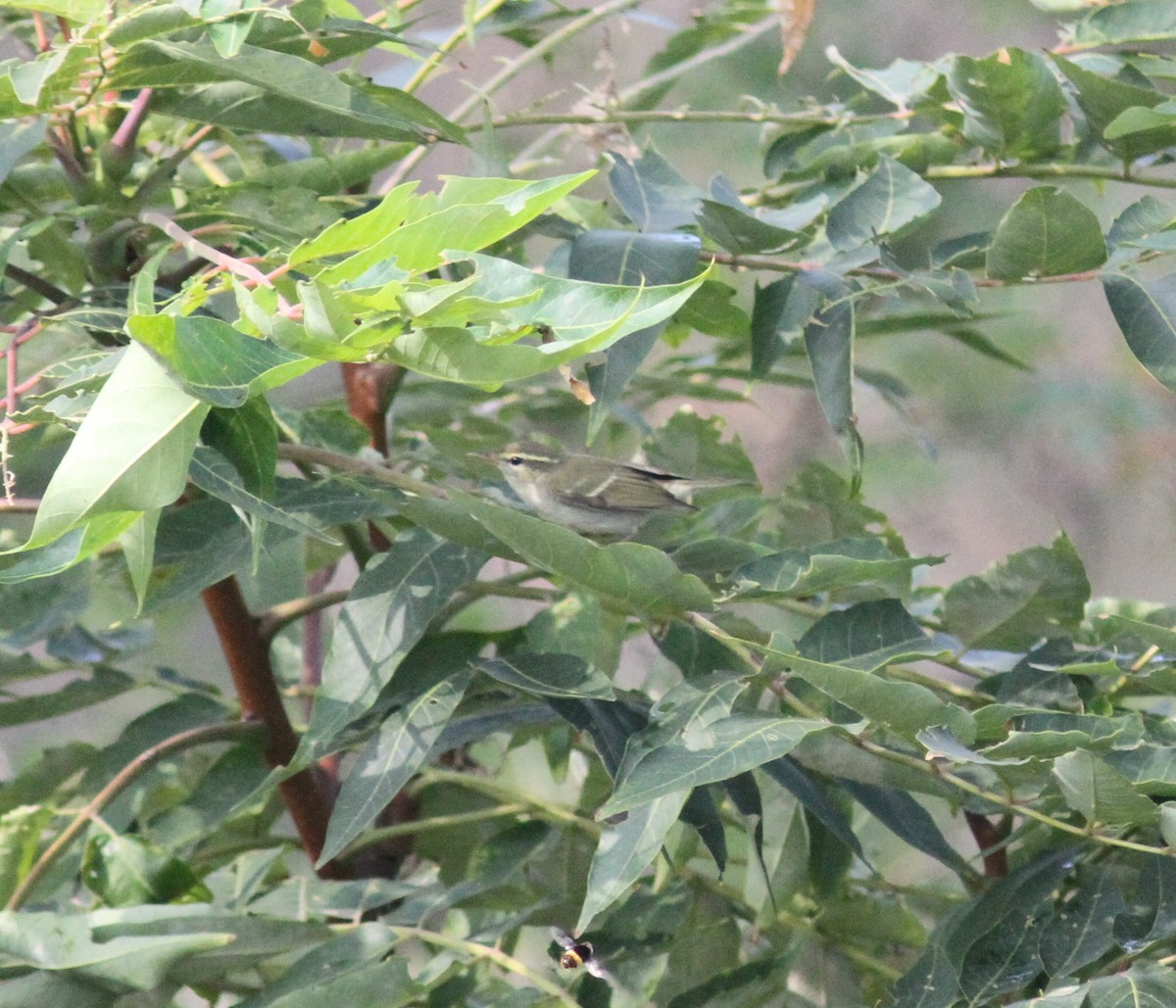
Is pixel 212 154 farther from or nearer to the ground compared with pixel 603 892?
farther from the ground

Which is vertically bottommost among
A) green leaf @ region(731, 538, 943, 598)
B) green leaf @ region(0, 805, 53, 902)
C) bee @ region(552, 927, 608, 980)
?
bee @ region(552, 927, 608, 980)

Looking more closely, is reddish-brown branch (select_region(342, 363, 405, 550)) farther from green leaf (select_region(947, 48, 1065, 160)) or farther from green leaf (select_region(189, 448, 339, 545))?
green leaf (select_region(947, 48, 1065, 160))

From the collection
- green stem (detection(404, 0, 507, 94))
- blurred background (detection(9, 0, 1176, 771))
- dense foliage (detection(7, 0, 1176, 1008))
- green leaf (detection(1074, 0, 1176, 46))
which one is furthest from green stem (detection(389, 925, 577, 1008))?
blurred background (detection(9, 0, 1176, 771))

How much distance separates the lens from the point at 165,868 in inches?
46.1

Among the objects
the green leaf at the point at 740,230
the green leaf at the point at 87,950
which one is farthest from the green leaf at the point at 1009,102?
the green leaf at the point at 87,950

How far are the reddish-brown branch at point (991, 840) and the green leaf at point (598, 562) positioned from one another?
45 centimetres

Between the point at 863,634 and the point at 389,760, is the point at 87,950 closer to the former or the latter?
the point at 389,760

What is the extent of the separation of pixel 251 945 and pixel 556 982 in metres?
0.27

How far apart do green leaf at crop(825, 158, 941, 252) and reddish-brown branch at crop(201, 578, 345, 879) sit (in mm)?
685

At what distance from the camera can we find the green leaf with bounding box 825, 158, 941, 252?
116cm

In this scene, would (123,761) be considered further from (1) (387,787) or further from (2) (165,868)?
(1) (387,787)

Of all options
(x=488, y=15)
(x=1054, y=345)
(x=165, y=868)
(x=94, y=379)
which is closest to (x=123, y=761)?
(x=165, y=868)

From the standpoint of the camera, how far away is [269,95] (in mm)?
1109

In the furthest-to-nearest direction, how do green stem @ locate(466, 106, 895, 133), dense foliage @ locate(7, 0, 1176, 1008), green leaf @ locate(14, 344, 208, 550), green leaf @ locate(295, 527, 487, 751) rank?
1. green stem @ locate(466, 106, 895, 133)
2. green leaf @ locate(295, 527, 487, 751)
3. dense foliage @ locate(7, 0, 1176, 1008)
4. green leaf @ locate(14, 344, 208, 550)
